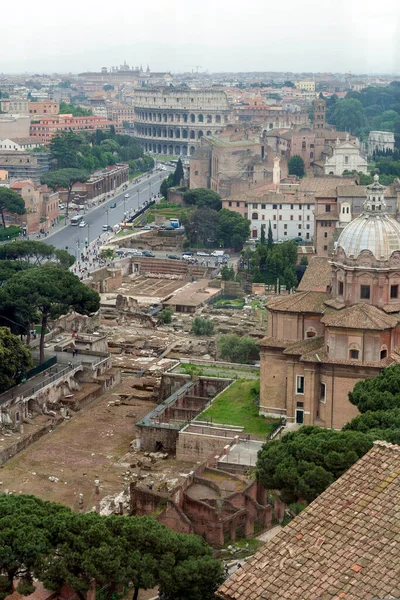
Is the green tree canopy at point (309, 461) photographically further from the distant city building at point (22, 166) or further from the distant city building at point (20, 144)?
the distant city building at point (20, 144)

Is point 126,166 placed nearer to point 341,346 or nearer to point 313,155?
point 313,155

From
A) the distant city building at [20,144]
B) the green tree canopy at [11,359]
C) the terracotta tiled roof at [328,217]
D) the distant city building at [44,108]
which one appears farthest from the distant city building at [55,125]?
the green tree canopy at [11,359]

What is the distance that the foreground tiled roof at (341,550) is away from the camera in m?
15.7

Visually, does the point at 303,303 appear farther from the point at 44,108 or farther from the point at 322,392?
the point at 44,108

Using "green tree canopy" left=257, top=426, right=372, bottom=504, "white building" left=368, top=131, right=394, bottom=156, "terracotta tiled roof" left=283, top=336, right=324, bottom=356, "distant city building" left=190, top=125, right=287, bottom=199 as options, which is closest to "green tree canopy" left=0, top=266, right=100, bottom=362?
"terracotta tiled roof" left=283, top=336, right=324, bottom=356

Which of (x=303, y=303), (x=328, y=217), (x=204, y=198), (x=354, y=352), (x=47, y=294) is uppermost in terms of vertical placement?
(x=303, y=303)

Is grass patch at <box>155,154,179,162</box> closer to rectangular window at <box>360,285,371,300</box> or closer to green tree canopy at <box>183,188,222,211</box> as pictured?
green tree canopy at <box>183,188,222,211</box>

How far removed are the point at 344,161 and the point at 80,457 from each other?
59066 mm

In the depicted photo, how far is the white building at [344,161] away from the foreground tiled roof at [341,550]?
78448mm

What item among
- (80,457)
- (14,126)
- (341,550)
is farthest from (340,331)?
(14,126)

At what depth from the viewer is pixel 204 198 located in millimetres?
86625

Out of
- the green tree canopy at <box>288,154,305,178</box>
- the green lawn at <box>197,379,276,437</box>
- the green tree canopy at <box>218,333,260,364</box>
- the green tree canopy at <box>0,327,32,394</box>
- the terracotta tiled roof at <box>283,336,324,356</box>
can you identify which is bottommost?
the green tree canopy at <box>218,333,260,364</box>

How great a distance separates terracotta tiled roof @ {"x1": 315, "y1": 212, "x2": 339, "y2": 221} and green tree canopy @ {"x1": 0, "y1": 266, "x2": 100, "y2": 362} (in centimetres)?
2623

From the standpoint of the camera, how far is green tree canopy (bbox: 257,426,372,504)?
1093 inches
